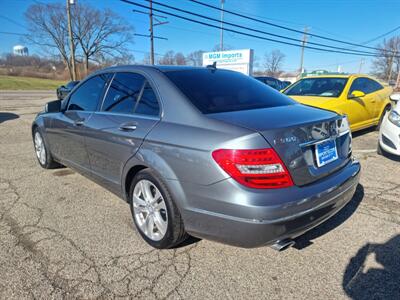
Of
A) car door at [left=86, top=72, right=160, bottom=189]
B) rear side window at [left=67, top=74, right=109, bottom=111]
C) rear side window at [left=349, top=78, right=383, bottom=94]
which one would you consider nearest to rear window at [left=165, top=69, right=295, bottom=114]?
car door at [left=86, top=72, right=160, bottom=189]

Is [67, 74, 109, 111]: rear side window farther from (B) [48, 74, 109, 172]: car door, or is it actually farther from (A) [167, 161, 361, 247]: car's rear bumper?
(A) [167, 161, 361, 247]: car's rear bumper

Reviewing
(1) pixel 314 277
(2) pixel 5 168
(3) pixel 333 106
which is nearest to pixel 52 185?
(2) pixel 5 168

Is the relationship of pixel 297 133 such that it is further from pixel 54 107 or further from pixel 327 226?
pixel 54 107

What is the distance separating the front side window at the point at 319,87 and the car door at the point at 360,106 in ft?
0.81

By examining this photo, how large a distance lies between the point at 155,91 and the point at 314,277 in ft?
6.41

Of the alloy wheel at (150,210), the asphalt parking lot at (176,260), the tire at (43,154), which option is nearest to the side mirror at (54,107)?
the tire at (43,154)

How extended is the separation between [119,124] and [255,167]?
146 centimetres

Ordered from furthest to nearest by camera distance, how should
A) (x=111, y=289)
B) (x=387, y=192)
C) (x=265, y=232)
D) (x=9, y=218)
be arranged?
(x=387, y=192)
(x=9, y=218)
(x=111, y=289)
(x=265, y=232)

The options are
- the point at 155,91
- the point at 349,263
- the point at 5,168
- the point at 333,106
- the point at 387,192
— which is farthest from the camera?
the point at 333,106

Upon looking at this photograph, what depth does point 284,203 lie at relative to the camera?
5.67 feet

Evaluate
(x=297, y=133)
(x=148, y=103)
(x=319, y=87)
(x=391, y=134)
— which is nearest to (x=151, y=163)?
(x=148, y=103)

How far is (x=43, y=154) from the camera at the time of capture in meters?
4.43

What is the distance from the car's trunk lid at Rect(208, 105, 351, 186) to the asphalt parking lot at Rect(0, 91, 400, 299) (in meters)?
0.74

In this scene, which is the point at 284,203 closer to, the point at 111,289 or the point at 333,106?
the point at 111,289
